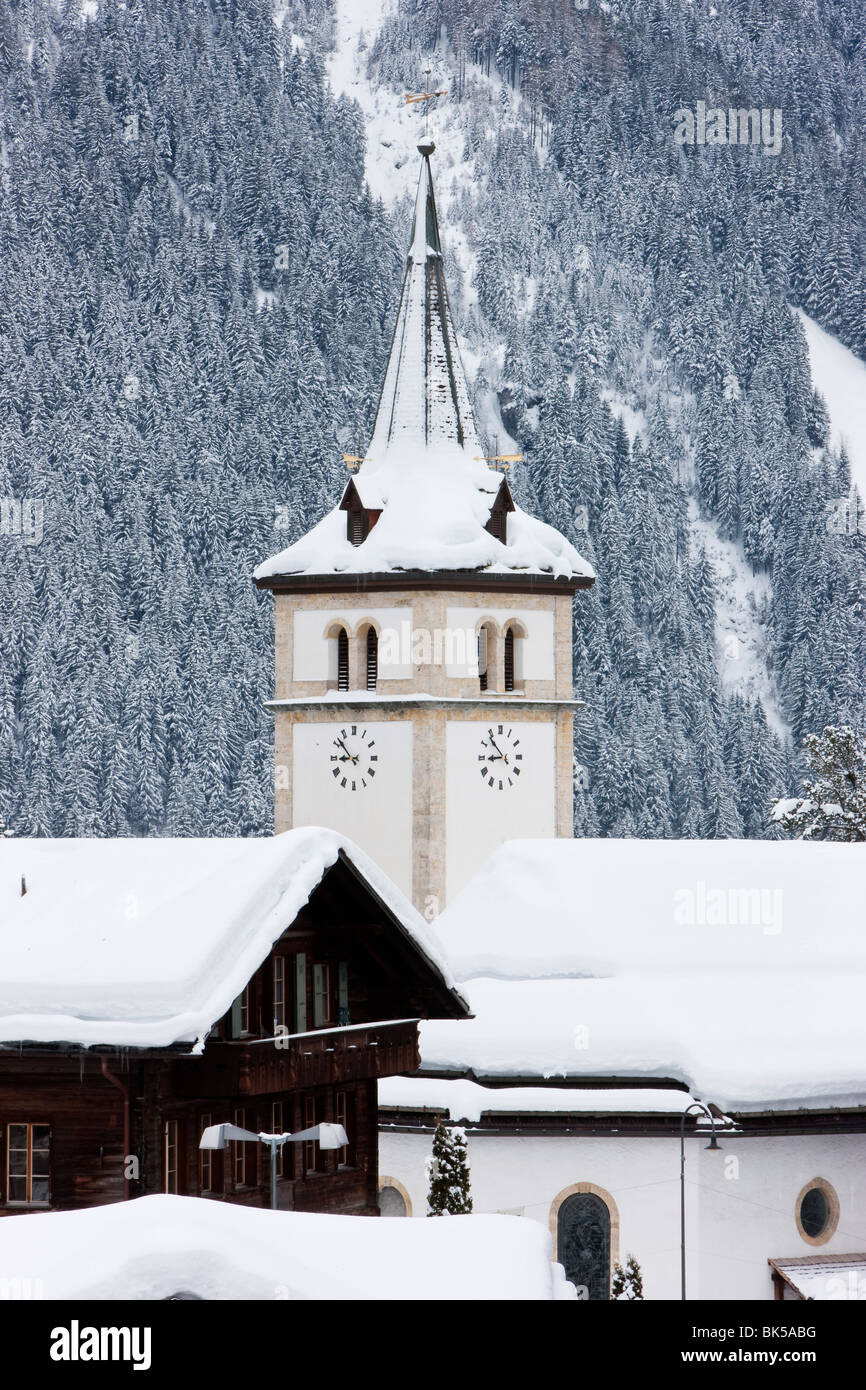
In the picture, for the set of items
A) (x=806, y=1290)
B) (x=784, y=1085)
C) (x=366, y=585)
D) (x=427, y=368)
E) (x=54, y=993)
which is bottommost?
(x=806, y=1290)

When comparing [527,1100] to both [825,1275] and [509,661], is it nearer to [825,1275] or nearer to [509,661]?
[825,1275]

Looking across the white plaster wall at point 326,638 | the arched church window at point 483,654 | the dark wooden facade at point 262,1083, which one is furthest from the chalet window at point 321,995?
the arched church window at point 483,654

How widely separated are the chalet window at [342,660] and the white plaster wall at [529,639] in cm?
269

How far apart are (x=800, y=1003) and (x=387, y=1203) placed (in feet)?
23.1

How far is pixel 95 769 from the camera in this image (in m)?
160

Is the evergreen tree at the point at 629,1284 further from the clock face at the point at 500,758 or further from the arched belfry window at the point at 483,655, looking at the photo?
the arched belfry window at the point at 483,655

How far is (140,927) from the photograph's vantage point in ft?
81.6

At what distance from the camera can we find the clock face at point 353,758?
5547 cm

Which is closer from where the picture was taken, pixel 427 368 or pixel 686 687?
pixel 427 368

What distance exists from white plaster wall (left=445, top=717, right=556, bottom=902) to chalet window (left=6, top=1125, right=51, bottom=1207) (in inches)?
1166

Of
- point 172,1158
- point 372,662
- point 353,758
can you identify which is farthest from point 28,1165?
point 372,662

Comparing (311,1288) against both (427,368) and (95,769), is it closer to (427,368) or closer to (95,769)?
(427,368)

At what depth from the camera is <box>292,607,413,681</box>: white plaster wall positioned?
181 ft
